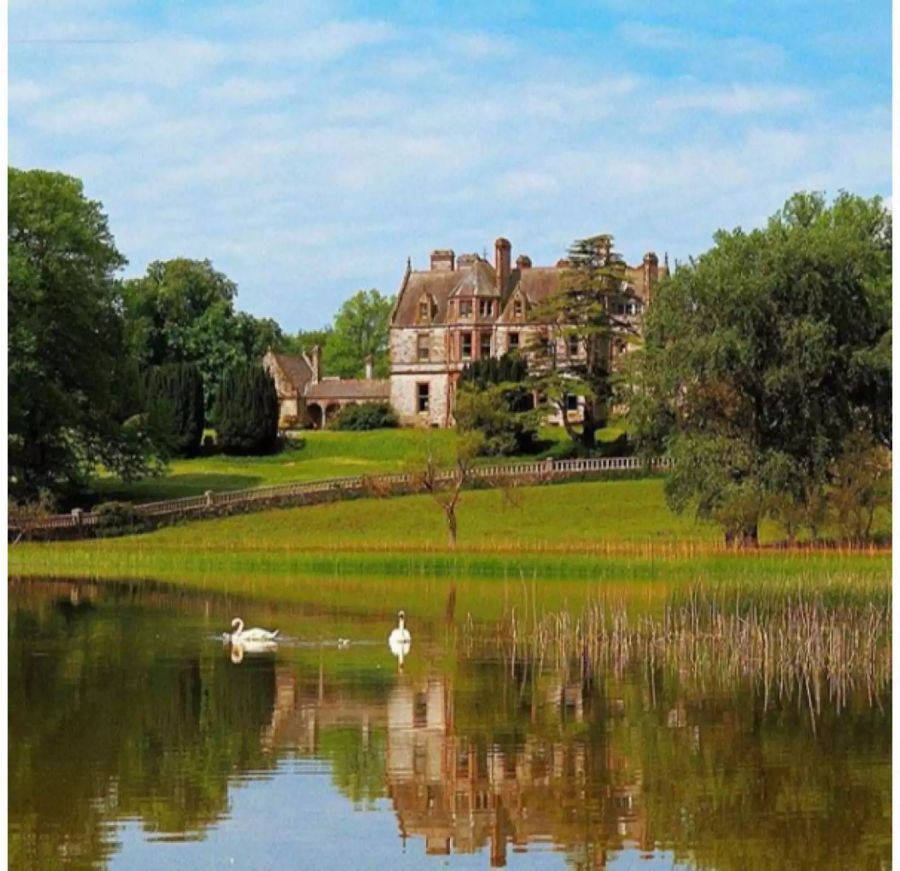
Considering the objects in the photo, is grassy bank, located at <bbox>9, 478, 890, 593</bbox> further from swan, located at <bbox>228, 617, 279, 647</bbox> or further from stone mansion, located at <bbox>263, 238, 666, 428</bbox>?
stone mansion, located at <bbox>263, 238, 666, 428</bbox>

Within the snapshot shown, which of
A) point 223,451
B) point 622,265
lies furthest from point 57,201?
point 622,265

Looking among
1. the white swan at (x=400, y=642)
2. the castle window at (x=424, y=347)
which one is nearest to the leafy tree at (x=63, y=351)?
the castle window at (x=424, y=347)

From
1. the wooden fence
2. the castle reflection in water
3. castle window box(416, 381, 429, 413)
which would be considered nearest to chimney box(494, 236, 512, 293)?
castle window box(416, 381, 429, 413)

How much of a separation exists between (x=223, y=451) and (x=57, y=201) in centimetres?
1566

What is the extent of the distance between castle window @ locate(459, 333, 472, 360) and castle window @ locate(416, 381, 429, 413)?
1.76m

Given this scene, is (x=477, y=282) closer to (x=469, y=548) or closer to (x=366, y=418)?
(x=366, y=418)

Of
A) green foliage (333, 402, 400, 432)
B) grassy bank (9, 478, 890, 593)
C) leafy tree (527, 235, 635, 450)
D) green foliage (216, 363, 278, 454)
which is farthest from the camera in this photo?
green foliage (333, 402, 400, 432)

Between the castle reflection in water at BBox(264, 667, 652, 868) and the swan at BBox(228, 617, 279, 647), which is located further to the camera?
the swan at BBox(228, 617, 279, 647)

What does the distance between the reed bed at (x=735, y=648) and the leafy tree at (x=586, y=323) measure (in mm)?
36994

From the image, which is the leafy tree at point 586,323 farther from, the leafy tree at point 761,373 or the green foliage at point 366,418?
the leafy tree at point 761,373

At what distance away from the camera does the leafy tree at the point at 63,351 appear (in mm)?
45500

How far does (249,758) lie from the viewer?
1350cm

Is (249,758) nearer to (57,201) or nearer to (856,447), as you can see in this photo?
(856,447)

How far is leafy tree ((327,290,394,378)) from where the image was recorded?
102 m
